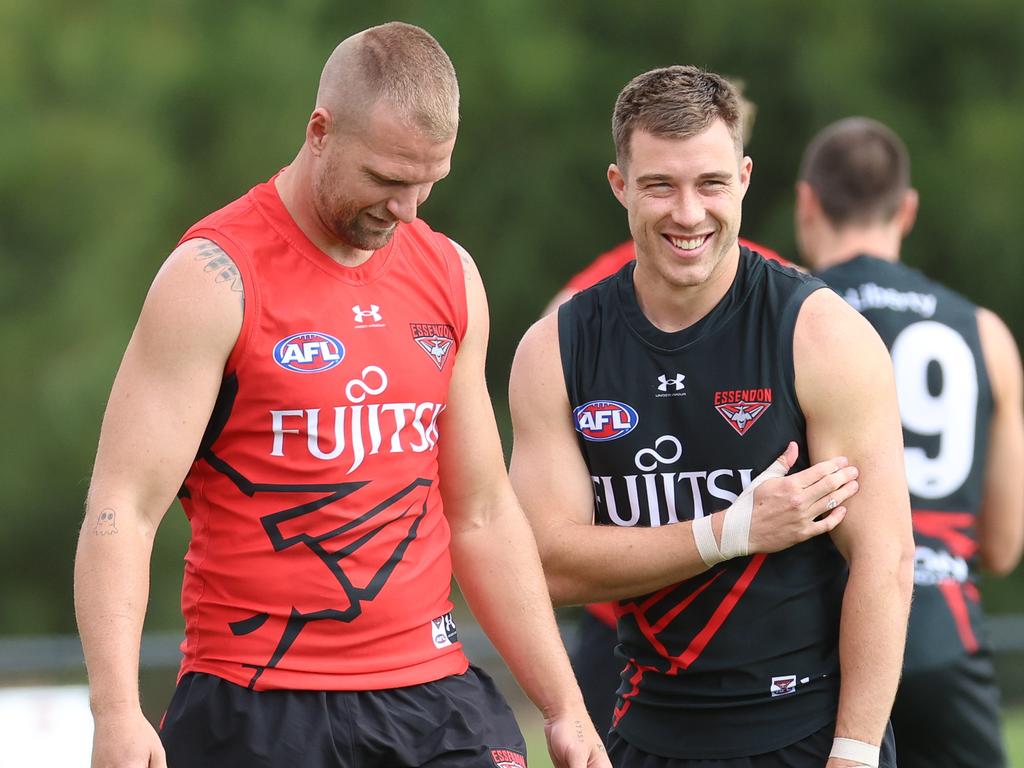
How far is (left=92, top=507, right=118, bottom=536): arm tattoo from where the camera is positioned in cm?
319

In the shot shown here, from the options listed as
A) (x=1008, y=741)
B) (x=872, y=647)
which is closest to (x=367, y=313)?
(x=872, y=647)

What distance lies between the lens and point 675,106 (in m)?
3.71

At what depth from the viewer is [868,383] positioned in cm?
361

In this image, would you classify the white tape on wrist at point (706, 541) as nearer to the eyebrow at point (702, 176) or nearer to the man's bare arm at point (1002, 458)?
the eyebrow at point (702, 176)

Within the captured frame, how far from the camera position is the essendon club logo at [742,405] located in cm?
368

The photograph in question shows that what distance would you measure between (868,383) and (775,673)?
0.70 meters

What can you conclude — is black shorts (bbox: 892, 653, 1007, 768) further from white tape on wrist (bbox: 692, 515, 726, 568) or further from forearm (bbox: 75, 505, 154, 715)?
forearm (bbox: 75, 505, 154, 715)

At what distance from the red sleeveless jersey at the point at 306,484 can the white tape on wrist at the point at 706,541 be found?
63 centimetres

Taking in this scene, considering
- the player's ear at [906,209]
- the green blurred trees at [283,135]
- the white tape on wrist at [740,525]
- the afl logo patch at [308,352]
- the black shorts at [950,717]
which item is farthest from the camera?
the green blurred trees at [283,135]

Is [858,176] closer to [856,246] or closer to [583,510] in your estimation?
[856,246]

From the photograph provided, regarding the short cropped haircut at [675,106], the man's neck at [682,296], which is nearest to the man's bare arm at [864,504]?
the man's neck at [682,296]

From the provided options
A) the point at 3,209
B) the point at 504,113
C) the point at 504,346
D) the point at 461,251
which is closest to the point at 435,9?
the point at 504,113

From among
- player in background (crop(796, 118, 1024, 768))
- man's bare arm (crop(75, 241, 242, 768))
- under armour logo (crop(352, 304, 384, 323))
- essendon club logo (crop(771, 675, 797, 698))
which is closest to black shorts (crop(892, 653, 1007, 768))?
player in background (crop(796, 118, 1024, 768))

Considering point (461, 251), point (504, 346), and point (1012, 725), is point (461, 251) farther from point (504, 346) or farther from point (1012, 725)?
point (504, 346)
